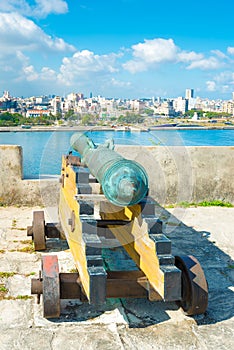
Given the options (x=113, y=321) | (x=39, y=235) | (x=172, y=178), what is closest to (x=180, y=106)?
(x=39, y=235)

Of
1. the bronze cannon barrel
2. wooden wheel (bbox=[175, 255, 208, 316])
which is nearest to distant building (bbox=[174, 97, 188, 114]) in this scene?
the bronze cannon barrel

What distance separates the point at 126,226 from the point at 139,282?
0.61 m

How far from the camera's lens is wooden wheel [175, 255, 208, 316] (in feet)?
9.78

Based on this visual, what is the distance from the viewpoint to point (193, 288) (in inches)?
117

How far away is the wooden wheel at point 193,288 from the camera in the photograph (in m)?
2.98

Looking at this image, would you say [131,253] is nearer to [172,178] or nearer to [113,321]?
[113,321]

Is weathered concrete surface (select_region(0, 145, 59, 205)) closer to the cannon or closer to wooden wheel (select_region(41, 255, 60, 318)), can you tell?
the cannon

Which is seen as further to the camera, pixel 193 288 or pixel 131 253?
pixel 131 253

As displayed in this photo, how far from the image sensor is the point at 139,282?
9.78ft

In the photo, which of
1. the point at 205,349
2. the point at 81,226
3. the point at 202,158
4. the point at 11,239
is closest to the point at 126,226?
the point at 81,226

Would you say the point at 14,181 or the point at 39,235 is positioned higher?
the point at 14,181

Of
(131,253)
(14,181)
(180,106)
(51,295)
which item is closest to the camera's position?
(51,295)

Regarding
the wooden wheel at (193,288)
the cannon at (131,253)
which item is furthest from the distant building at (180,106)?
the wooden wheel at (193,288)

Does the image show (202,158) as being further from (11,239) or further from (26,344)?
(26,344)
